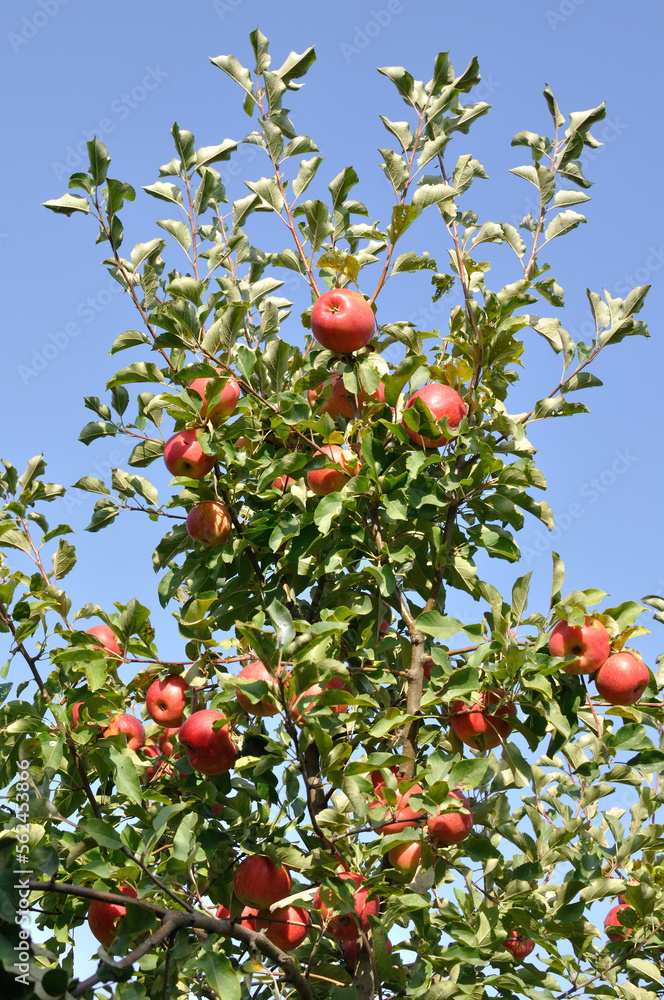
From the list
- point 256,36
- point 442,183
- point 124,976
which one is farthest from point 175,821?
point 256,36

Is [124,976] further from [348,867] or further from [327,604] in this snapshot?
[327,604]

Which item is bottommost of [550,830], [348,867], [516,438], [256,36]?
[348,867]

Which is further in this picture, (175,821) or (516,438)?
(175,821)

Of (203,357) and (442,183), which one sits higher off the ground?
(442,183)

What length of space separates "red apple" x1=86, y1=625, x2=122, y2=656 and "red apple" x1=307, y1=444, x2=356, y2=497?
1081 mm

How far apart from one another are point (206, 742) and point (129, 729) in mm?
499

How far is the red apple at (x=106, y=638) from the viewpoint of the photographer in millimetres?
3426

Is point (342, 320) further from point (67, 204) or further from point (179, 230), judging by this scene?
point (67, 204)

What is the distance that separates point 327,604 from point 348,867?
112 cm

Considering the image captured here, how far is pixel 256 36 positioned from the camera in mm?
3549

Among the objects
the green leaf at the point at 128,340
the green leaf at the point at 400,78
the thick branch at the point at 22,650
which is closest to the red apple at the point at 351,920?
the thick branch at the point at 22,650

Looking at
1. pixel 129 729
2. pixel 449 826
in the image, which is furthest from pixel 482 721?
pixel 129 729

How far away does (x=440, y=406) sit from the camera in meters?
3.22

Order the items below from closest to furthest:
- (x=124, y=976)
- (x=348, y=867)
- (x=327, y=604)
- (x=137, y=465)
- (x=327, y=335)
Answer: (x=124, y=976)
(x=348, y=867)
(x=327, y=335)
(x=327, y=604)
(x=137, y=465)
